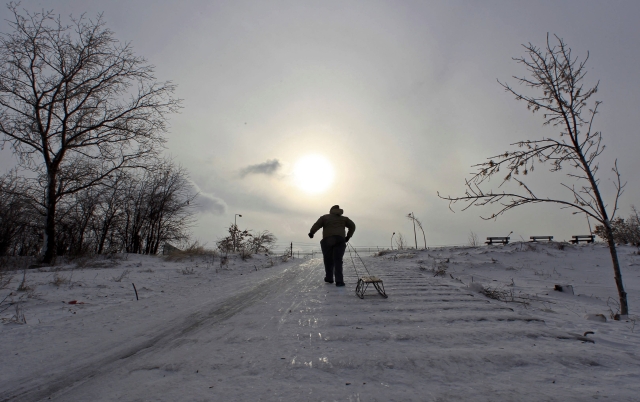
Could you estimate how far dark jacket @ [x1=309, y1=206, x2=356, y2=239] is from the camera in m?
7.11

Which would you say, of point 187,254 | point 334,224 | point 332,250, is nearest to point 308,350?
point 332,250

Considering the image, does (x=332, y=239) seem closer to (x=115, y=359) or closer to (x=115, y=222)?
(x=115, y=359)

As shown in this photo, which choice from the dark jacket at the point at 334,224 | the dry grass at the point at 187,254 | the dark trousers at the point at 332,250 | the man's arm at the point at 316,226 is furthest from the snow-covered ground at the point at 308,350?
→ the dry grass at the point at 187,254

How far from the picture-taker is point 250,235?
20.6m

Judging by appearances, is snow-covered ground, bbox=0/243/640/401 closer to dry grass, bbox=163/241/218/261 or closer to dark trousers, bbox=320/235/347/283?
dark trousers, bbox=320/235/347/283

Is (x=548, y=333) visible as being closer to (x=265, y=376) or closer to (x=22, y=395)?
(x=265, y=376)

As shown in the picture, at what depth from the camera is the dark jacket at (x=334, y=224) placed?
7109mm

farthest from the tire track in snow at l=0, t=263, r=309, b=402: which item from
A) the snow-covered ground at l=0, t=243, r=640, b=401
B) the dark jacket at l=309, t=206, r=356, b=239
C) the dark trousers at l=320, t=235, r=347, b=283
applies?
the dark jacket at l=309, t=206, r=356, b=239

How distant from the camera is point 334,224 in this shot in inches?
281

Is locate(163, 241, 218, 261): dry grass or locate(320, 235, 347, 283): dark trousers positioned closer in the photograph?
locate(320, 235, 347, 283): dark trousers

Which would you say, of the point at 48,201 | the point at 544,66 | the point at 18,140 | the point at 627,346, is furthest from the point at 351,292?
the point at 18,140

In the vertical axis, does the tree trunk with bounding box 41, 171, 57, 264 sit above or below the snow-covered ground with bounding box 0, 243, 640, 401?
above

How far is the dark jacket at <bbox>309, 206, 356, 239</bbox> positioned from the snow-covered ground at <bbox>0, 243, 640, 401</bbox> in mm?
1945

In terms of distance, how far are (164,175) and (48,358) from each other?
19.6m
